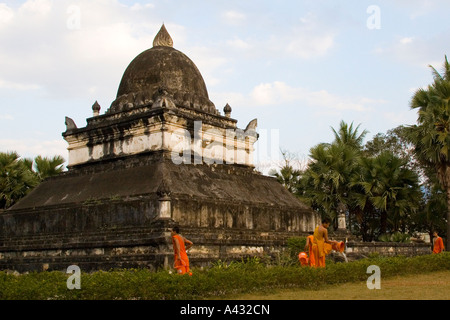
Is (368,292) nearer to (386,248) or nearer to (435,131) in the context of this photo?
(386,248)

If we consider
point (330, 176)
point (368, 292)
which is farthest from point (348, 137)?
point (368, 292)

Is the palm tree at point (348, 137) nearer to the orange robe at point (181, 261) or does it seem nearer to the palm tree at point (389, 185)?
the palm tree at point (389, 185)

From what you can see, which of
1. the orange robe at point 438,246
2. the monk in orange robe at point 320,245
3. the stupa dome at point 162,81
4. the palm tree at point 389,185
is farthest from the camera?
the palm tree at point 389,185

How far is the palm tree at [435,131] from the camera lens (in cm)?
2288

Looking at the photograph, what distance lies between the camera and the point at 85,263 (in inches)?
616

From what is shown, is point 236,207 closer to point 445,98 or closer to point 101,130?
point 101,130

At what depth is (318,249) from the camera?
43.5 ft

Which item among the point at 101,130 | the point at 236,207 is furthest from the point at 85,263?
the point at 101,130

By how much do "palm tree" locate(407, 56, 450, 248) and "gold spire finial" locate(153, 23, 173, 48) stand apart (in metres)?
10.5

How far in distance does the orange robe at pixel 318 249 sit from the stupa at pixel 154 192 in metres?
3.07

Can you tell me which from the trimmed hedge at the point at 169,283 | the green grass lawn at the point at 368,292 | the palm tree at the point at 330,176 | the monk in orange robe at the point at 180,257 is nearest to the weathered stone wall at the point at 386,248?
the palm tree at the point at 330,176

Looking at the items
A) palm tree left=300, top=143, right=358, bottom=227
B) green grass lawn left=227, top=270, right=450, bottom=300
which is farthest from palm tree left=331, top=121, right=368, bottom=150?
green grass lawn left=227, top=270, right=450, bottom=300
